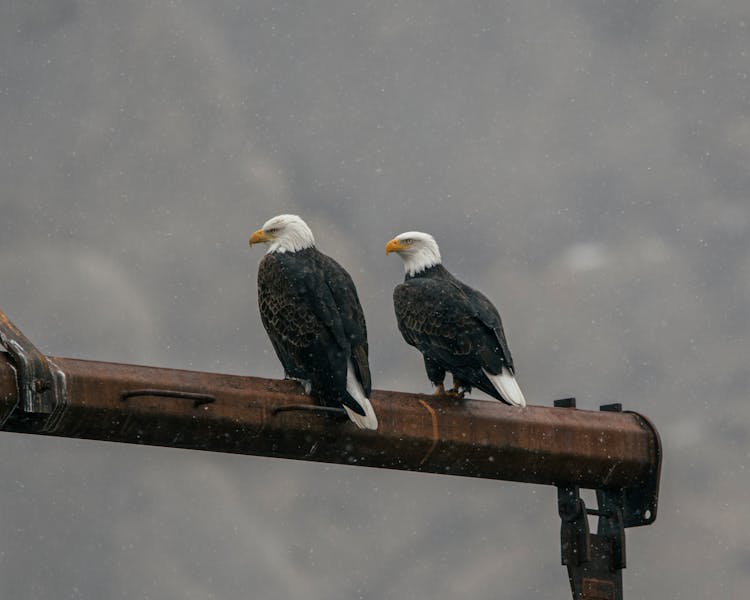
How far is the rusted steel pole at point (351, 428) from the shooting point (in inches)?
203

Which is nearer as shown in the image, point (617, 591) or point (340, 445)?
point (340, 445)

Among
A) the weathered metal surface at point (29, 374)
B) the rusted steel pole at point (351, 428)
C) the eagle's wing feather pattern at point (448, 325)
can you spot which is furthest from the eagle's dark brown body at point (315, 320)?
the weathered metal surface at point (29, 374)

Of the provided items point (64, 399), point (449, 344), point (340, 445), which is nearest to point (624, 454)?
point (449, 344)

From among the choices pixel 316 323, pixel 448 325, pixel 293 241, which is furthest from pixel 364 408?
pixel 293 241

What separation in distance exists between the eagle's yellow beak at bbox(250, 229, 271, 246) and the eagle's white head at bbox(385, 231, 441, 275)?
1307 mm

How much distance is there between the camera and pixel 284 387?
5719mm

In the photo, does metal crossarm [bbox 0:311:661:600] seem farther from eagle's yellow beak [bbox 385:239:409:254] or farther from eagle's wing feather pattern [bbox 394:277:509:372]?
eagle's yellow beak [bbox 385:239:409:254]

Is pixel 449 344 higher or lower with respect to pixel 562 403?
higher

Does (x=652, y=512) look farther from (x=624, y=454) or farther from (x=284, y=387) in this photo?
(x=284, y=387)

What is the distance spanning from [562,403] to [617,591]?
1007mm

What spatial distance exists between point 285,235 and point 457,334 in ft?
3.69

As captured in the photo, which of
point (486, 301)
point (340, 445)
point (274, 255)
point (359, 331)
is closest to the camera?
point (340, 445)

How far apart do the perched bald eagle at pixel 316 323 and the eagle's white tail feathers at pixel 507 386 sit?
81cm

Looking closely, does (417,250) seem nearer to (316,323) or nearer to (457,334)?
(457,334)
